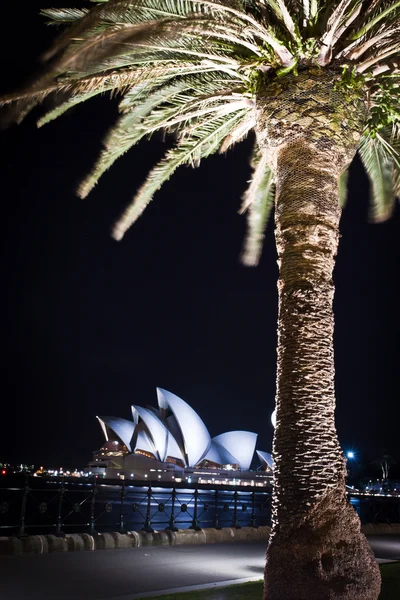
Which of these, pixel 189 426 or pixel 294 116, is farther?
pixel 189 426

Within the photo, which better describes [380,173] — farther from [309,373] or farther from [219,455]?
[219,455]

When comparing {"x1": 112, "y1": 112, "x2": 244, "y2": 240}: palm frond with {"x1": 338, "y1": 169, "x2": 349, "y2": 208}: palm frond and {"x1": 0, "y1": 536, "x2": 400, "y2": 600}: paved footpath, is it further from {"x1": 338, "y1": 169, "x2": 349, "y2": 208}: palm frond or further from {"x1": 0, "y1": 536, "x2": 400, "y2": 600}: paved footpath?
{"x1": 0, "y1": 536, "x2": 400, "y2": 600}: paved footpath

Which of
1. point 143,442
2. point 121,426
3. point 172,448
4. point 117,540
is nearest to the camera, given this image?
point 117,540

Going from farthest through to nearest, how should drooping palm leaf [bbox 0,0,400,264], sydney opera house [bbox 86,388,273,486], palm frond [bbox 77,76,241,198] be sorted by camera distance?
1. sydney opera house [bbox 86,388,273,486]
2. palm frond [bbox 77,76,241,198]
3. drooping palm leaf [bbox 0,0,400,264]

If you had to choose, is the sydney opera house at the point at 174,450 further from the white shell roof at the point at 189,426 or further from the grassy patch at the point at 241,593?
the grassy patch at the point at 241,593

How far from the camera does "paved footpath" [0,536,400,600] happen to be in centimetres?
609

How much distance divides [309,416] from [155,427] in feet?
175

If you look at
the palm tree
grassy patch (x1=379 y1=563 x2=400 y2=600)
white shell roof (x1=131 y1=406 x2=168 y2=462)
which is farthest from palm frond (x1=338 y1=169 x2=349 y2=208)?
white shell roof (x1=131 y1=406 x2=168 y2=462)

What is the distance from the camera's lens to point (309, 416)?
554 cm

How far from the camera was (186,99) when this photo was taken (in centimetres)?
876

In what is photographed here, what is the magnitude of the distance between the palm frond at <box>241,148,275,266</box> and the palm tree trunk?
3.35 meters

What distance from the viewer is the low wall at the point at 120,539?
8.22m

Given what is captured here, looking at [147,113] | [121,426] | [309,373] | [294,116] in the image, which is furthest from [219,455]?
[294,116]

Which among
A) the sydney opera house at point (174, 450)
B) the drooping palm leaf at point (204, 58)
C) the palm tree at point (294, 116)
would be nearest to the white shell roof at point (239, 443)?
the sydney opera house at point (174, 450)
